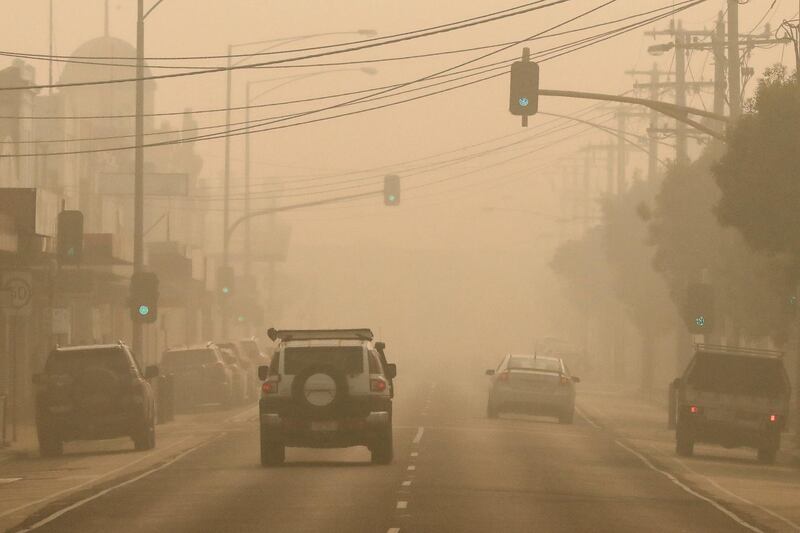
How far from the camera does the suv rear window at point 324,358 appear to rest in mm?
26797

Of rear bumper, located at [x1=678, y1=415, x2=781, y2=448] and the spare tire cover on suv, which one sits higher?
the spare tire cover on suv

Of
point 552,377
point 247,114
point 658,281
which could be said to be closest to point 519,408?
point 552,377

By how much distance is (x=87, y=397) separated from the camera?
30.8 meters

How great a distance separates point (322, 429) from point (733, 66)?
713 inches

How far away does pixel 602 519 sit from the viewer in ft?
63.4

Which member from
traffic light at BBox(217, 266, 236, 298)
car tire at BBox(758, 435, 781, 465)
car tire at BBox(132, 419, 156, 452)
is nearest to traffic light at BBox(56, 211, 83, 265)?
car tire at BBox(132, 419, 156, 452)

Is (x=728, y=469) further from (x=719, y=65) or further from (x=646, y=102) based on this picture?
(x=719, y=65)

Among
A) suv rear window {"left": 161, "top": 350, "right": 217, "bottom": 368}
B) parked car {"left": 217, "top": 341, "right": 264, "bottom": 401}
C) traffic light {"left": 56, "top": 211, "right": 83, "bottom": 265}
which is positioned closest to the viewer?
traffic light {"left": 56, "top": 211, "right": 83, "bottom": 265}

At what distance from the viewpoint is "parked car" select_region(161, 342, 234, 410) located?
47.8 meters

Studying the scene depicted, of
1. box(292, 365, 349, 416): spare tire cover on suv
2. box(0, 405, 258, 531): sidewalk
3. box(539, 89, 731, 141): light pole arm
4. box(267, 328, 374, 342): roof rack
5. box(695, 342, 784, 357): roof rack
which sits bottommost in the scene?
box(0, 405, 258, 531): sidewalk

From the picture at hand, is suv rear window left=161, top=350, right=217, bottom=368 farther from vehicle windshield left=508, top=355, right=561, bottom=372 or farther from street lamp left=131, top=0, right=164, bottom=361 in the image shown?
vehicle windshield left=508, top=355, right=561, bottom=372

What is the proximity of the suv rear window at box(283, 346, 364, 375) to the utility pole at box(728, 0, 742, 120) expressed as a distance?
55.4 feet

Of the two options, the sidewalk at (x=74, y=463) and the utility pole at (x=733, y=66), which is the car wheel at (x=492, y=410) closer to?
the sidewalk at (x=74, y=463)

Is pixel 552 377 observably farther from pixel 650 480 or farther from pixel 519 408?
pixel 650 480
